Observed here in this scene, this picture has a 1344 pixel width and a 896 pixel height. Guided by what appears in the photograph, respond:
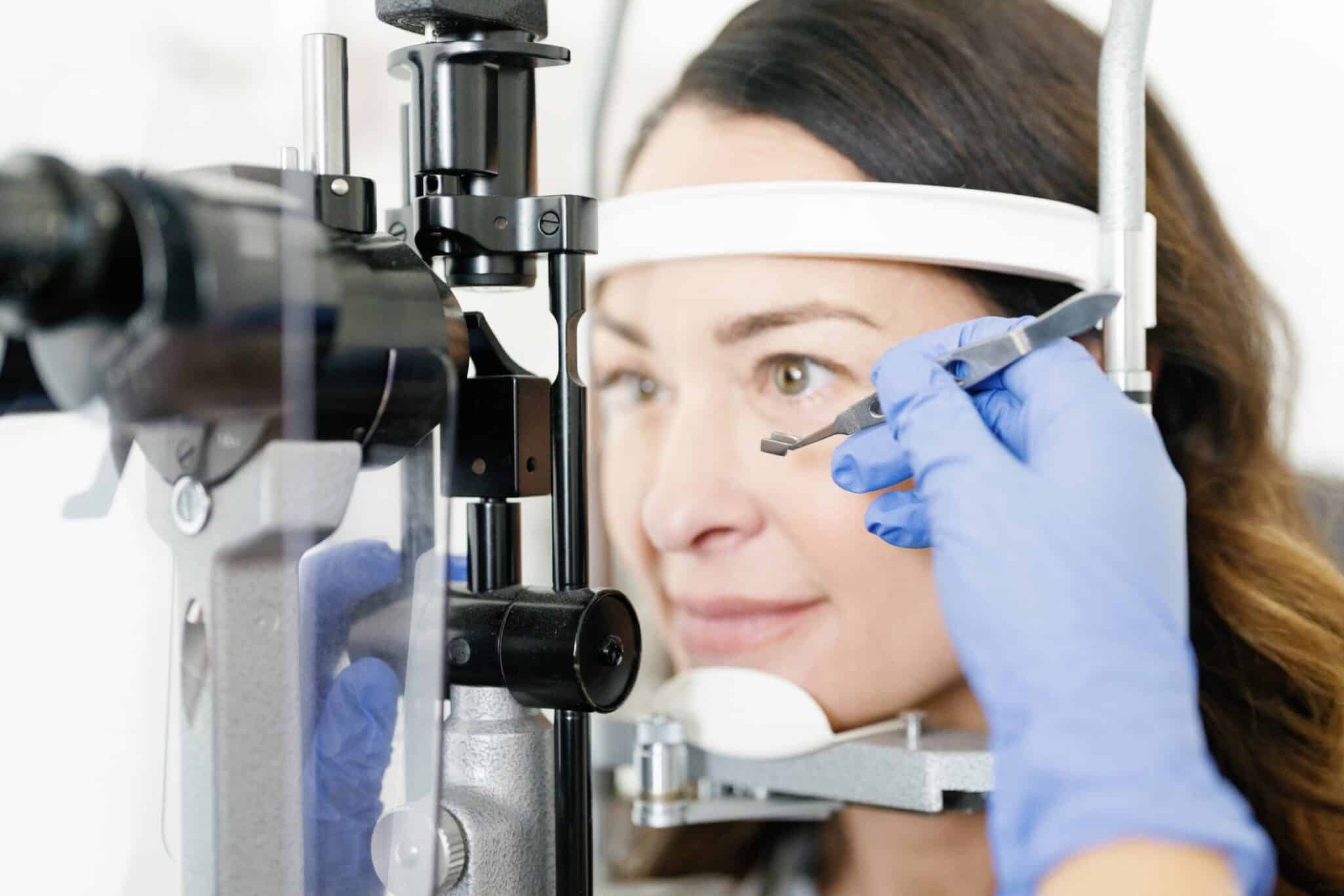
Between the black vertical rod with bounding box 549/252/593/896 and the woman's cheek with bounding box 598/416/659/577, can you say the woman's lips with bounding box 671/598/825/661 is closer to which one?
the woman's cheek with bounding box 598/416/659/577

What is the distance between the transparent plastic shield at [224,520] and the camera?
46 cm

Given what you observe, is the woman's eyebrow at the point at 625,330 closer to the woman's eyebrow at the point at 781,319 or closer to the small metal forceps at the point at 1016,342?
the woman's eyebrow at the point at 781,319

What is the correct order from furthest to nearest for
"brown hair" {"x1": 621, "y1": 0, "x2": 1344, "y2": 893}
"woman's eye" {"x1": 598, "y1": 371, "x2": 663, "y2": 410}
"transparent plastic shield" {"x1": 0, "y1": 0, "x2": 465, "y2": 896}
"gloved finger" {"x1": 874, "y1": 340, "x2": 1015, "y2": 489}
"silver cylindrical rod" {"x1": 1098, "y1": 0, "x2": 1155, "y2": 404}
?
"woman's eye" {"x1": 598, "y1": 371, "x2": 663, "y2": 410} → "brown hair" {"x1": 621, "y1": 0, "x2": 1344, "y2": 893} → "silver cylindrical rod" {"x1": 1098, "y1": 0, "x2": 1155, "y2": 404} → "gloved finger" {"x1": 874, "y1": 340, "x2": 1015, "y2": 489} → "transparent plastic shield" {"x1": 0, "y1": 0, "x2": 465, "y2": 896}

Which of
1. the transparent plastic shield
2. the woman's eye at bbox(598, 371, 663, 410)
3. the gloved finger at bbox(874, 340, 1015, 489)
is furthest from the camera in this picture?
the woman's eye at bbox(598, 371, 663, 410)

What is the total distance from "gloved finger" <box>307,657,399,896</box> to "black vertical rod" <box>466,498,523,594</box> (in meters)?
0.17

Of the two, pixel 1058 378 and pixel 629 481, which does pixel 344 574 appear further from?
pixel 629 481

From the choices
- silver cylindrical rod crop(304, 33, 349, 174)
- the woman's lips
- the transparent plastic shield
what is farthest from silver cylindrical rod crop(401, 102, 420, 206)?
the woman's lips

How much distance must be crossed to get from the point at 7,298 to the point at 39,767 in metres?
0.19

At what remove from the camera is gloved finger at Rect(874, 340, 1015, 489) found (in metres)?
0.59

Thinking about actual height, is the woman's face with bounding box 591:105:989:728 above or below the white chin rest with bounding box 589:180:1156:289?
below

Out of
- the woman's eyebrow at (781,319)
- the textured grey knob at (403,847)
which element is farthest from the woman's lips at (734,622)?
the textured grey knob at (403,847)

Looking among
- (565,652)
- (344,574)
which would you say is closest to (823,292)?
(565,652)

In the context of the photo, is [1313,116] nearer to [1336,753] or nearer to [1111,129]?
[1111,129]

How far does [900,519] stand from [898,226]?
23 centimetres
